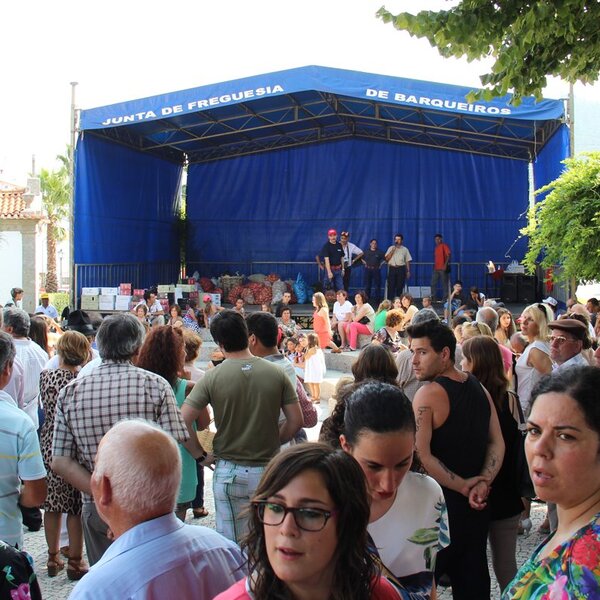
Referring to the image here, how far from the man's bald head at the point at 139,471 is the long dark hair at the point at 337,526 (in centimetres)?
57

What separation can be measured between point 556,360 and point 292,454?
384 cm

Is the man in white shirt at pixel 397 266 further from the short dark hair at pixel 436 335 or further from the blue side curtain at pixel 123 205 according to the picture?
the short dark hair at pixel 436 335

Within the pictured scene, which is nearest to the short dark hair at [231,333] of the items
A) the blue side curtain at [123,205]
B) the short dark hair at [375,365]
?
the short dark hair at [375,365]

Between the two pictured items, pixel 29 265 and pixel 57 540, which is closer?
pixel 57 540

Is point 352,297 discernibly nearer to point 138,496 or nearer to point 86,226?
point 86,226

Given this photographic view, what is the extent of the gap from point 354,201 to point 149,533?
20.2m

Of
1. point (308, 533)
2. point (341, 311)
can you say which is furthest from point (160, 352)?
point (341, 311)

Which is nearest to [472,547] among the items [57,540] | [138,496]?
[138,496]

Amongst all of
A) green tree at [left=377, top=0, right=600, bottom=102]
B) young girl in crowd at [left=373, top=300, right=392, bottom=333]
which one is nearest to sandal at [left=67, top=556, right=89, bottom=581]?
green tree at [left=377, top=0, right=600, bottom=102]

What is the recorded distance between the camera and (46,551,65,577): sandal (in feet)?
→ 15.8

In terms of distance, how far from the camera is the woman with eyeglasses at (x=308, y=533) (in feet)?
5.08

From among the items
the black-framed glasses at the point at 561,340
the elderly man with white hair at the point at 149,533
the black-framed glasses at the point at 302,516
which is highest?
the black-framed glasses at the point at 561,340

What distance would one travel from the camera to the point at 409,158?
845 inches

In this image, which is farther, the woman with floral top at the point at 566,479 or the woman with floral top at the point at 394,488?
the woman with floral top at the point at 394,488
